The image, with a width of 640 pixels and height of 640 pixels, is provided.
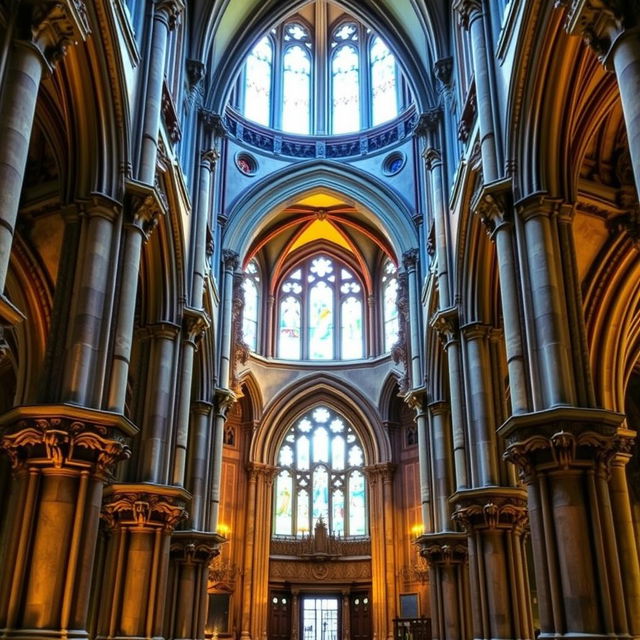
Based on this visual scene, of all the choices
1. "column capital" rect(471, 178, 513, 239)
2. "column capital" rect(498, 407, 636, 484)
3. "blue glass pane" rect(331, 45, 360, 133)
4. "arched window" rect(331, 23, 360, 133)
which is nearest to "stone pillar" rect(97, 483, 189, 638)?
"column capital" rect(498, 407, 636, 484)

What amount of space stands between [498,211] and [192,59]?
38.4 feet

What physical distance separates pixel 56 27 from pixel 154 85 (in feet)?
20.3

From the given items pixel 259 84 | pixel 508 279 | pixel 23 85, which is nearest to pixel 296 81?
pixel 259 84

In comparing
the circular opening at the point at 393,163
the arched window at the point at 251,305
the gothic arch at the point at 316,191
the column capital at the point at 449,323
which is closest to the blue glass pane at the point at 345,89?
the circular opening at the point at 393,163

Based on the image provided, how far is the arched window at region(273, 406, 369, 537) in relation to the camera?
3462cm

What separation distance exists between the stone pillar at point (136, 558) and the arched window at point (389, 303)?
70.3 ft

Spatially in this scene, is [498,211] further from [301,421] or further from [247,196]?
[301,421]

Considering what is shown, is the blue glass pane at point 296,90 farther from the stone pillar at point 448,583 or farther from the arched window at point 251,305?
the stone pillar at point 448,583

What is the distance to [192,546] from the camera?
2070 cm

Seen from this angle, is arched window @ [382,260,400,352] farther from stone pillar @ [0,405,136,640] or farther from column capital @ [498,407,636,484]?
stone pillar @ [0,405,136,640]

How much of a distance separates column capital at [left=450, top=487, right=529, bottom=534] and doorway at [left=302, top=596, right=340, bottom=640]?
19257 millimetres

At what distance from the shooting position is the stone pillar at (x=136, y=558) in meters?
14.8

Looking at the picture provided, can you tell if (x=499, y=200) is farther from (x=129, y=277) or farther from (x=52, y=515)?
(x=52, y=515)

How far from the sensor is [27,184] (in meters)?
16.9
